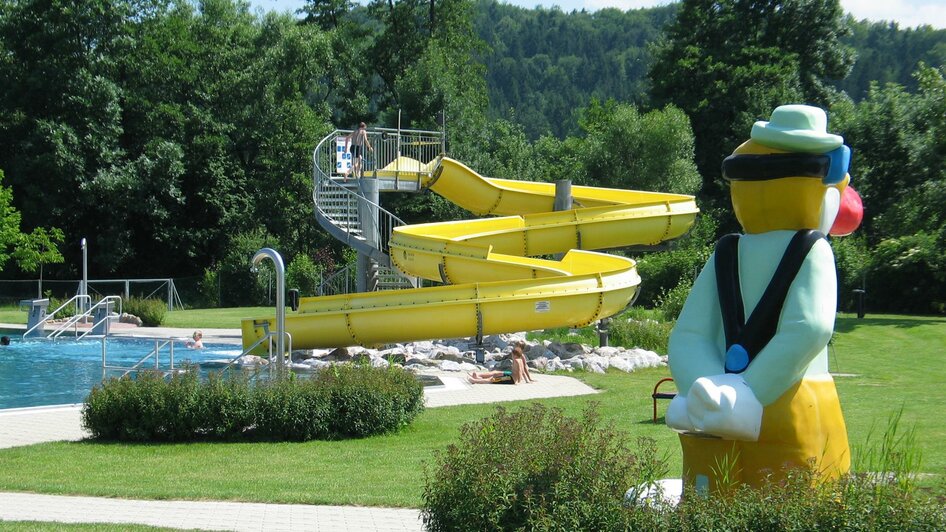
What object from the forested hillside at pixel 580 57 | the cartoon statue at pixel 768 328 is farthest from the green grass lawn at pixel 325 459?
the forested hillside at pixel 580 57

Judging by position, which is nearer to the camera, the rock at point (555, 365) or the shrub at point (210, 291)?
the rock at point (555, 365)

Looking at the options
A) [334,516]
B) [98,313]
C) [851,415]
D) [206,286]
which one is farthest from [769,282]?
[206,286]

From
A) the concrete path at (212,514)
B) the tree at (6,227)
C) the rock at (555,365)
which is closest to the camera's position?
the concrete path at (212,514)

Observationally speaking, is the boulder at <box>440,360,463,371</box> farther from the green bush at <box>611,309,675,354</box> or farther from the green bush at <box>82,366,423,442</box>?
the green bush at <box>82,366,423,442</box>

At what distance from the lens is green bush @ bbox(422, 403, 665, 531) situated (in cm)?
586

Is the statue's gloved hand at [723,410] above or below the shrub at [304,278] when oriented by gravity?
above

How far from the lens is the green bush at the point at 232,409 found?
1251 centimetres

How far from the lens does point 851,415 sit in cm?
1305

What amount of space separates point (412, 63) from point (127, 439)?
39.4 metres

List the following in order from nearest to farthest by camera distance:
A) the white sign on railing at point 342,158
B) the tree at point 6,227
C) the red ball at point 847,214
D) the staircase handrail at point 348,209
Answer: the red ball at point 847,214 → the staircase handrail at point 348,209 → the white sign on railing at point 342,158 → the tree at point 6,227

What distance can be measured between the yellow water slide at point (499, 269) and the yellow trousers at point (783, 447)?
42.9 ft

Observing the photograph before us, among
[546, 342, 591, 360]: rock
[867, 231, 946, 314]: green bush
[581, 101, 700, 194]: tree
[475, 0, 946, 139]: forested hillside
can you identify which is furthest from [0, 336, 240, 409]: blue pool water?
[475, 0, 946, 139]: forested hillside

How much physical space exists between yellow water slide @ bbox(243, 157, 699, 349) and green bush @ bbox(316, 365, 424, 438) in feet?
20.2

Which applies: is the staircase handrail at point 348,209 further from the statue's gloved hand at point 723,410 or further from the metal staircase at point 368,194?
the statue's gloved hand at point 723,410
